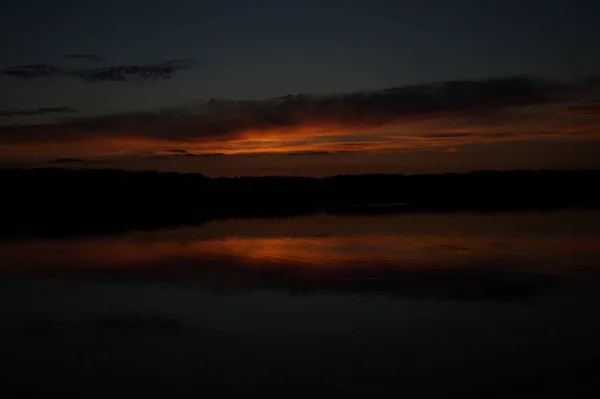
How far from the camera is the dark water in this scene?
8039mm

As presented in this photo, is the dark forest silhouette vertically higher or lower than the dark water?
higher

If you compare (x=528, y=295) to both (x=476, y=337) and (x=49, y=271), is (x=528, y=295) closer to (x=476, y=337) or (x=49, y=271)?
(x=476, y=337)

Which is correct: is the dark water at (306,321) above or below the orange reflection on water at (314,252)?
below

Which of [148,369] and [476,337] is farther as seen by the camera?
[476,337]

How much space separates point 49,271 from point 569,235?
50.5ft

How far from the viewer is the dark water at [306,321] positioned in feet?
26.4

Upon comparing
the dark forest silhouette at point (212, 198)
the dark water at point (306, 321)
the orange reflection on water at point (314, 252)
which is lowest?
the dark water at point (306, 321)

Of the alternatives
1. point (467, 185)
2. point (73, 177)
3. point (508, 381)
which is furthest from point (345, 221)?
point (467, 185)

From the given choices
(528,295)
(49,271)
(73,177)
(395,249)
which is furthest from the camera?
(73,177)

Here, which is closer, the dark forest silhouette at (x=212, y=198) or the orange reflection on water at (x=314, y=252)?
the orange reflection on water at (x=314, y=252)

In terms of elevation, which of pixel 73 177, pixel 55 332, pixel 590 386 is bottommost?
pixel 590 386

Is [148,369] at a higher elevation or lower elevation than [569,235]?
lower

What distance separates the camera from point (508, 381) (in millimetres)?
7852

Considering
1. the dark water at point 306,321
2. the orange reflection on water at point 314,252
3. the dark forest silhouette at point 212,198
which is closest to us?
the dark water at point 306,321
